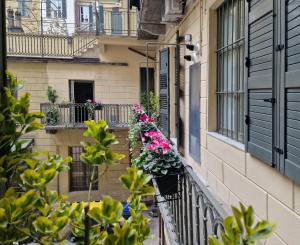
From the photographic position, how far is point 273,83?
220 cm

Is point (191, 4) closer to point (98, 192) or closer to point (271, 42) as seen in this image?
point (271, 42)

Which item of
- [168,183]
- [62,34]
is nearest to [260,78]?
[168,183]

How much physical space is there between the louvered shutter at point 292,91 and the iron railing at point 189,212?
0.53 meters

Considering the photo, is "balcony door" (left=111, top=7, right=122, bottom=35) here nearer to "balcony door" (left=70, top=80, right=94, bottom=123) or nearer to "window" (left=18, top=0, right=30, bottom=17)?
"balcony door" (left=70, top=80, right=94, bottom=123)

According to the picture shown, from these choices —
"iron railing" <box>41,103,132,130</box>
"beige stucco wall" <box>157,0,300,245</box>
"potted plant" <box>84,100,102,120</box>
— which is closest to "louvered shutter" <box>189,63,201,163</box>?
"beige stucco wall" <box>157,0,300,245</box>

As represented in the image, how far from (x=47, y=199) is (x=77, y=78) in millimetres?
11797

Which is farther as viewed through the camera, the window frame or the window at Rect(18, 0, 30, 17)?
the window at Rect(18, 0, 30, 17)

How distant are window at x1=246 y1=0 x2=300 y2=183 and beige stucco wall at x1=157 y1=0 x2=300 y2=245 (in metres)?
0.17

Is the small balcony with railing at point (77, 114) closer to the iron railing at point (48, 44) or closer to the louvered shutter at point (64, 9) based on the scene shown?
the iron railing at point (48, 44)

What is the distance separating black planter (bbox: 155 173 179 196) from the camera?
10.6ft

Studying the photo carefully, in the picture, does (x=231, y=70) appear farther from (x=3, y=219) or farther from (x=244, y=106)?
(x=3, y=219)

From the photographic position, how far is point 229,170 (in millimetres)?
3318

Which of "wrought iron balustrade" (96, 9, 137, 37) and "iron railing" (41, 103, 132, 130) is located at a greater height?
"wrought iron balustrade" (96, 9, 137, 37)

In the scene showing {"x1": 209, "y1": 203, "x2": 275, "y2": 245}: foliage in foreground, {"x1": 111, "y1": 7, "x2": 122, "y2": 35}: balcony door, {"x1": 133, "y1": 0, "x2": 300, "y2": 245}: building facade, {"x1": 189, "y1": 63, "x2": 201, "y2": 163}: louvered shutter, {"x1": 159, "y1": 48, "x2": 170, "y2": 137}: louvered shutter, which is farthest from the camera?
{"x1": 111, "y1": 7, "x2": 122, "y2": 35}: balcony door
